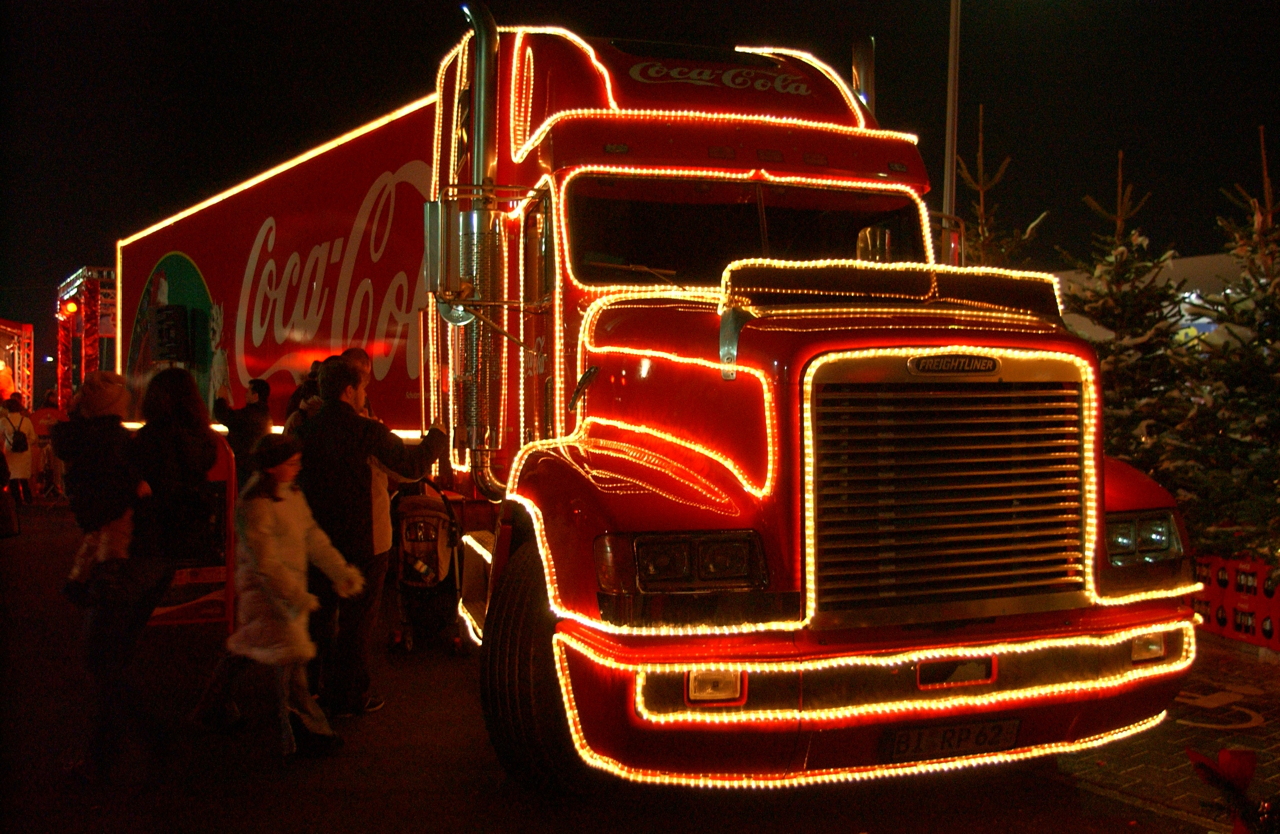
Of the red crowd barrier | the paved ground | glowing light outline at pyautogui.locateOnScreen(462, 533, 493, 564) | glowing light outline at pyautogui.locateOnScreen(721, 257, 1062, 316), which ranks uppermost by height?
glowing light outline at pyautogui.locateOnScreen(721, 257, 1062, 316)

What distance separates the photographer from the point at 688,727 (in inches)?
150

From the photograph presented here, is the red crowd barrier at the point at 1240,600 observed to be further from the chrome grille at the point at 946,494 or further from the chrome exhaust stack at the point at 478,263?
the chrome exhaust stack at the point at 478,263

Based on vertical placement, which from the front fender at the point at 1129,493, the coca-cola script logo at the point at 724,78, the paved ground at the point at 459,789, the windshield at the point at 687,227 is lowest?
the paved ground at the point at 459,789

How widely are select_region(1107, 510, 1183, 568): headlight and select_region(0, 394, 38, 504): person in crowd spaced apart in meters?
16.2

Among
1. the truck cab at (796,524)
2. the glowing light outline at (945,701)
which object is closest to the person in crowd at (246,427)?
the truck cab at (796,524)

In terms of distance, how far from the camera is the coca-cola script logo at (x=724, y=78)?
6191mm

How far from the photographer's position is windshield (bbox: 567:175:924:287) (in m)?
5.51

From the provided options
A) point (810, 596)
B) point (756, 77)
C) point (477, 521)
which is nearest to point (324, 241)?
point (477, 521)

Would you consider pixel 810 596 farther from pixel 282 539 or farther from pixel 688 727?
pixel 282 539

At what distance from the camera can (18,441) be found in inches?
674

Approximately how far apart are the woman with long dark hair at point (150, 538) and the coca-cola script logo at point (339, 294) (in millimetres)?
2895

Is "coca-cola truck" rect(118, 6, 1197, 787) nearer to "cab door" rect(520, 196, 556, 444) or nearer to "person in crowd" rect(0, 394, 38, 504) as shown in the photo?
"cab door" rect(520, 196, 556, 444)

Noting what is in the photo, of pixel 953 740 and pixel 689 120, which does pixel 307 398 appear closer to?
pixel 689 120

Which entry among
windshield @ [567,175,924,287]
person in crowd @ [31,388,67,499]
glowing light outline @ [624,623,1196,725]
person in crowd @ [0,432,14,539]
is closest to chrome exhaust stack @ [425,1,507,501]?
windshield @ [567,175,924,287]
